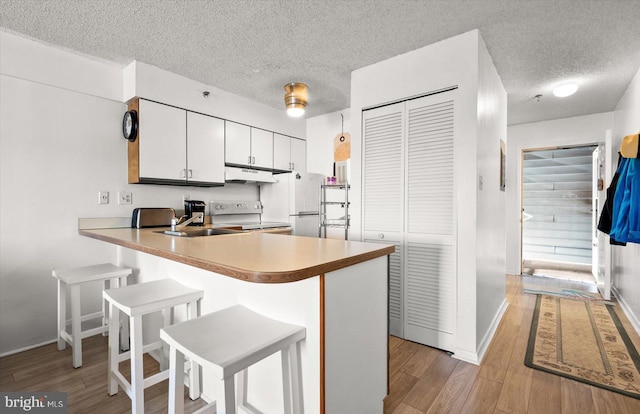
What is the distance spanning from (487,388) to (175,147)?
3.22m

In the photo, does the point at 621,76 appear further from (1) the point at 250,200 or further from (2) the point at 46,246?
(2) the point at 46,246

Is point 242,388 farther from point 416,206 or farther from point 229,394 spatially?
point 416,206

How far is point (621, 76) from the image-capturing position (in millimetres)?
2920

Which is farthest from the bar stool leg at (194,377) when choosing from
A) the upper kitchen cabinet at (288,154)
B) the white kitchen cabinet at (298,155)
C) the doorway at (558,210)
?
the doorway at (558,210)

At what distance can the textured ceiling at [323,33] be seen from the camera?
197 centimetres

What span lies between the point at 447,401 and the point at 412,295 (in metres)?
0.85

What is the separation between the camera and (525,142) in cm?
467

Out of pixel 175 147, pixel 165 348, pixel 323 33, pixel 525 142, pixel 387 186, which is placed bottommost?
pixel 165 348

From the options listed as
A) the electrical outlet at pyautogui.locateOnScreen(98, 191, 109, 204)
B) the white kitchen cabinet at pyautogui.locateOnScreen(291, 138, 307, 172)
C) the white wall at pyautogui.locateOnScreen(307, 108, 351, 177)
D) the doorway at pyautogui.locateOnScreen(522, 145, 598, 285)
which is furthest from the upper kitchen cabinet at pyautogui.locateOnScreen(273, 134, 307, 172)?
the doorway at pyautogui.locateOnScreen(522, 145, 598, 285)

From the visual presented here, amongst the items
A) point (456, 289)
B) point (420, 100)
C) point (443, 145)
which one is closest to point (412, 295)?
point (456, 289)

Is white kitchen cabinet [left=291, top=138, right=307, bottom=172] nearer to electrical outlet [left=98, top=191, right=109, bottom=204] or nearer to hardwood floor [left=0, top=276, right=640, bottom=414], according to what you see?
electrical outlet [left=98, top=191, right=109, bottom=204]

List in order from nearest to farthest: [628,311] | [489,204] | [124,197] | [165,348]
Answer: [165,348], [489,204], [124,197], [628,311]

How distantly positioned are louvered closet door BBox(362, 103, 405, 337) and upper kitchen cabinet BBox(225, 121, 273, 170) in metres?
1.59
